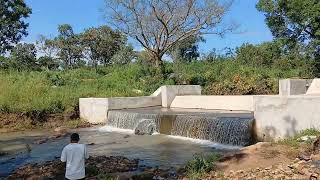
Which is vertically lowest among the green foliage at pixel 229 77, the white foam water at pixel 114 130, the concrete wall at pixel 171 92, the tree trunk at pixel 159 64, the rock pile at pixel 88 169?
the rock pile at pixel 88 169

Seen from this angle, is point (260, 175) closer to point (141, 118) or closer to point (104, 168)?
point (104, 168)

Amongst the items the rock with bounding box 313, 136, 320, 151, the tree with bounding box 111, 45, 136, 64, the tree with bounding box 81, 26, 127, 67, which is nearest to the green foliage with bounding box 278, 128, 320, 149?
the rock with bounding box 313, 136, 320, 151

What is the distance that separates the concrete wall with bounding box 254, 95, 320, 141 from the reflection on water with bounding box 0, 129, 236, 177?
1.31m

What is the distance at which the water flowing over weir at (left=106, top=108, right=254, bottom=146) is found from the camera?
11.8 m

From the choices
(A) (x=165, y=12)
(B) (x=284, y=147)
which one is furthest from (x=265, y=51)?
(B) (x=284, y=147)

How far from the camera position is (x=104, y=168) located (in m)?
8.38

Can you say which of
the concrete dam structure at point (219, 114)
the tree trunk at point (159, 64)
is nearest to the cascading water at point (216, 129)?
the concrete dam structure at point (219, 114)

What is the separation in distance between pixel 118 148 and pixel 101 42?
31691mm

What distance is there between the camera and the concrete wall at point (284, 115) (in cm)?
996

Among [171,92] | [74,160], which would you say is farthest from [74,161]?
[171,92]

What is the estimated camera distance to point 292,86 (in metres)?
15.2

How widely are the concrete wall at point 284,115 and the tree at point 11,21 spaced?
30503 millimetres

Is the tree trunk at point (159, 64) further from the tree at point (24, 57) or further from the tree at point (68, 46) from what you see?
the tree at point (68, 46)

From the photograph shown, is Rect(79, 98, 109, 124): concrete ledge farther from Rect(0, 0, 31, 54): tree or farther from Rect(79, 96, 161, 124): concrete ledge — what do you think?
Rect(0, 0, 31, 54): tree
